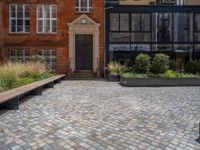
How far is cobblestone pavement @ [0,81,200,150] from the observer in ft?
19.0

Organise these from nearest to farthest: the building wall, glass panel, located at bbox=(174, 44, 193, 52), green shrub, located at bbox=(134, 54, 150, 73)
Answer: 1. green shrub, located at bbox=(134, 54, 150, 73)
2. glass panel, located at bbox=(174, 44, 193, 52)
3. the building wall

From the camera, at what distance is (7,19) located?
26.4 meters

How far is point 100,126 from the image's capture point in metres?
7.20

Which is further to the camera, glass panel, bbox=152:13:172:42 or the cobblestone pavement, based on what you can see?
glass panel, bbox=152:13:172:42

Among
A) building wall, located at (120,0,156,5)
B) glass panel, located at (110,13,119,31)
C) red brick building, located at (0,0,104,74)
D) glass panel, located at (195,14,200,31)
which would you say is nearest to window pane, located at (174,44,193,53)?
glass panel, located at (195,14,200,31)

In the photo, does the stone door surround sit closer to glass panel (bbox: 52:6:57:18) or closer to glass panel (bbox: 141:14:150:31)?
glass panel (bbox: 52:6:57:18)

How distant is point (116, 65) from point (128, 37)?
3618 millimetres

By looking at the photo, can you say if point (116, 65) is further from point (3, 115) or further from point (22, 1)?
point (3, 115)

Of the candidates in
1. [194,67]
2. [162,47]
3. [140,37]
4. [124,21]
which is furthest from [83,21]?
[194,67]

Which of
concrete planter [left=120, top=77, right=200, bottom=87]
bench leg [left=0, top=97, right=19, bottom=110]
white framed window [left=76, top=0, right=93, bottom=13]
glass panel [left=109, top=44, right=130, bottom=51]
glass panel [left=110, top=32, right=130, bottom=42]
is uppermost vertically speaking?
white framed window [left=76, top=0, right=93, bottom=13]

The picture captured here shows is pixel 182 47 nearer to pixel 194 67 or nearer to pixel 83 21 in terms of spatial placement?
pixel 194 67

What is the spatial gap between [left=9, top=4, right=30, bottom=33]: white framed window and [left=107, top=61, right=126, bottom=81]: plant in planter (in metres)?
7.35

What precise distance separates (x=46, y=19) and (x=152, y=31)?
27.1 ft

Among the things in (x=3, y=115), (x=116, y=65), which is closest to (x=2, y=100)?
(x=3, y=115)
